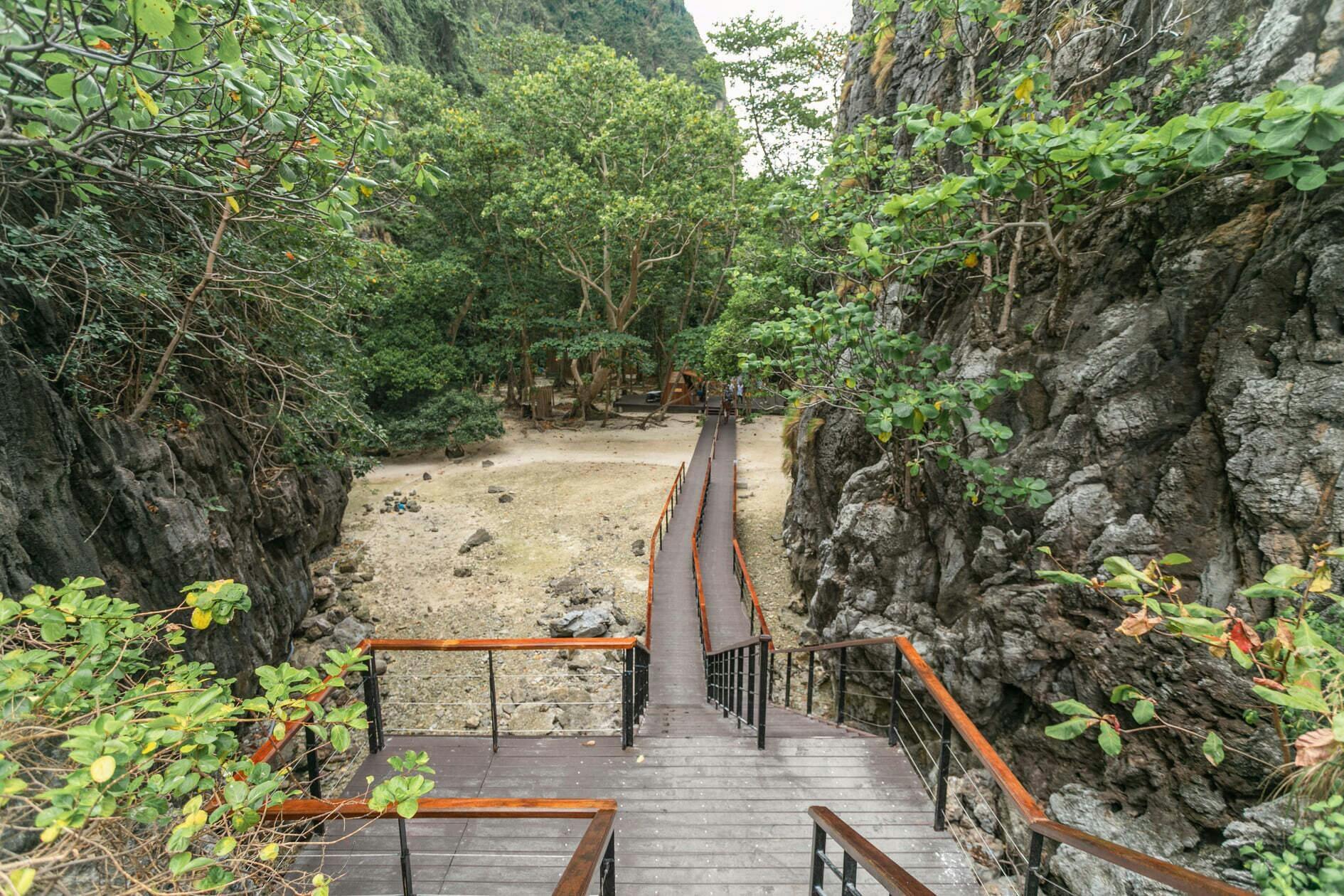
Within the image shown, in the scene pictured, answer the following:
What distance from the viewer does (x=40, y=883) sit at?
4.09 ft

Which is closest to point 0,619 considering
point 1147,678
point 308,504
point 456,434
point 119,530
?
point 119,530

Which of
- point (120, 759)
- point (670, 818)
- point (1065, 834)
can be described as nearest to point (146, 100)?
point (120, 759)

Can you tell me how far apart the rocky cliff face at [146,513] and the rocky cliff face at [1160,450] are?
6866 mm

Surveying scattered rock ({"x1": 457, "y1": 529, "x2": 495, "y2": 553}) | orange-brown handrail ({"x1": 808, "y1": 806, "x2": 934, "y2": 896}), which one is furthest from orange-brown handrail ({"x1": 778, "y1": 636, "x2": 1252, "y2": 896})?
scattered rock ({"x1": 457, "y1": 529, "x2": 495, "y2": 553})

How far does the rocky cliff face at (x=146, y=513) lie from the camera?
3.92 m

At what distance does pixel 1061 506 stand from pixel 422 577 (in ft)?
30.3

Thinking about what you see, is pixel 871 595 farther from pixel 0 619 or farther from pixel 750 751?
pixel 0 619

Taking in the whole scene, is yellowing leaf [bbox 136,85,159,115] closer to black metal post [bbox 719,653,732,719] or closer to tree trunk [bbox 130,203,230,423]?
tree trunk [bbox 130,203,230,423]

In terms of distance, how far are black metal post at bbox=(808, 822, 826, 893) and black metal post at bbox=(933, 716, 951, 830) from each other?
97cm

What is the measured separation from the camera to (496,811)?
6.95ft

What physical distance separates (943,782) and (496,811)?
2313 mm

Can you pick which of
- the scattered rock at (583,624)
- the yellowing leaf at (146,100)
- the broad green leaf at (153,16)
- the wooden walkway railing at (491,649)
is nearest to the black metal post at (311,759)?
the wooden walkway railing at (491,649)

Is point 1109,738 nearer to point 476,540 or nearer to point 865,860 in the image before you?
point 865,860

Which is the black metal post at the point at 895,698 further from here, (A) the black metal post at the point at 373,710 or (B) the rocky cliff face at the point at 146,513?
(B) the rocky cliff face at the point at 146,513
